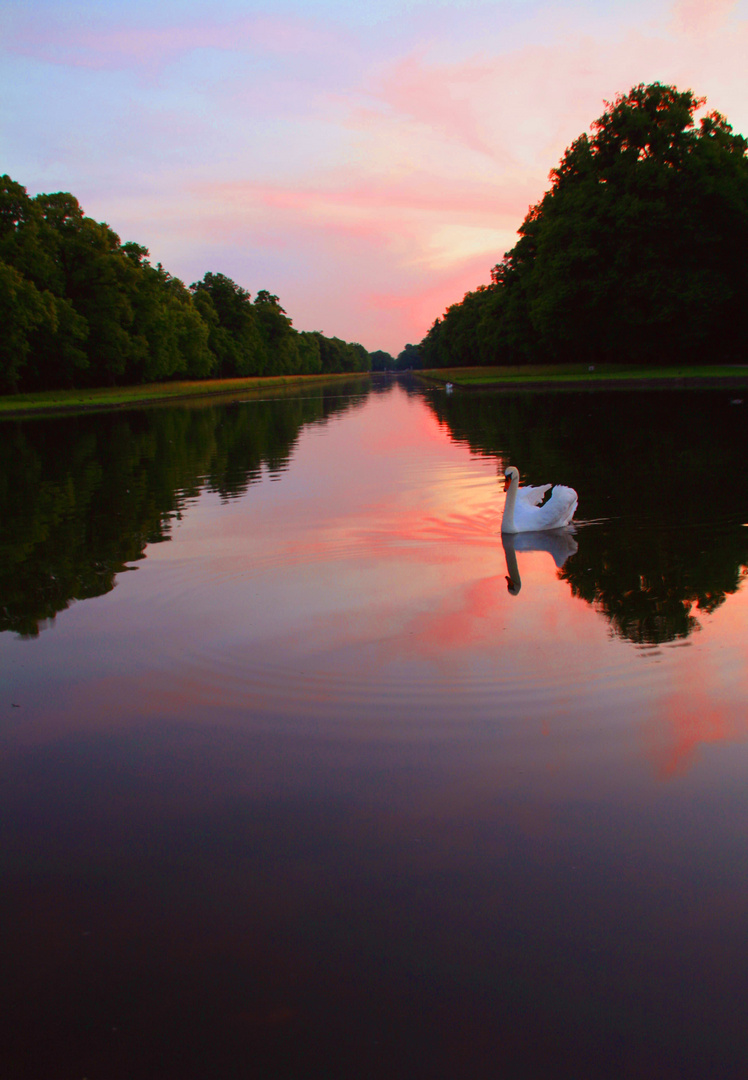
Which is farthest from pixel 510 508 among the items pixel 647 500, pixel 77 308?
pixel 77 308

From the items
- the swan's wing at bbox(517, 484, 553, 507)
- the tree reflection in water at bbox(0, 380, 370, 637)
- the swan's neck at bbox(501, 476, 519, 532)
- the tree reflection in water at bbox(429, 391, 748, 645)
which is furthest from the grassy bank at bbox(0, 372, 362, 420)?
the swan's neck at bbox(501, 476, 519, 532)

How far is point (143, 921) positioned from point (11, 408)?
→ 44563 millimetres

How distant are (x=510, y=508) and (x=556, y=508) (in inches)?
20.7

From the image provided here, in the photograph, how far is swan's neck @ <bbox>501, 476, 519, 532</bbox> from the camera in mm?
9383

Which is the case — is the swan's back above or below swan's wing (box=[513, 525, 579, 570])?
above

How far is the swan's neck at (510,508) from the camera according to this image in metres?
9.38

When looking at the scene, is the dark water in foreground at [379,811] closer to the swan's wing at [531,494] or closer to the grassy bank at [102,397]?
the swan's wing at [531,494]

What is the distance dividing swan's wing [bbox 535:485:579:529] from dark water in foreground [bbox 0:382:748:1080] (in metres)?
0.62

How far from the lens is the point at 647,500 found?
10969mm

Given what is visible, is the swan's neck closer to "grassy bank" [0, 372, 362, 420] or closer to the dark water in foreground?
the dark water in foreground

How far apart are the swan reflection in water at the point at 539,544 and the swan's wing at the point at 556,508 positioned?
0.15 metres

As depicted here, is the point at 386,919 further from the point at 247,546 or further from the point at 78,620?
the point at 247,546

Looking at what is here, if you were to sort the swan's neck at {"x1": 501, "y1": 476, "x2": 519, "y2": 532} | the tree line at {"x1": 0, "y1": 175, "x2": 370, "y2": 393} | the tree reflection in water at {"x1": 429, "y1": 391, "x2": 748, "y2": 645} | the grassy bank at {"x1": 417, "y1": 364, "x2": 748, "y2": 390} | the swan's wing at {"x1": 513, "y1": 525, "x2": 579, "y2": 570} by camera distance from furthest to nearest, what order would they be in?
the tree line at {"x1": 0, "y1": 175, "x2": 370, "y2": 393} < the grassy bank at {"x1": 417, "y1": 364, "x2": 748, "y2": 390} < the swan's neck at {"x1": 501, "y1": 476, "x2": 519, "y2": 532} < the swan's wing at {"x1": 513, "y1": 525, "x2": 579, "y2": 570} < the tree reflection in water at {"x1": 429, "y1": 391, "x2": 748, "y2": 645}

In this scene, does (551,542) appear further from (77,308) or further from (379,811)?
(77,308)
